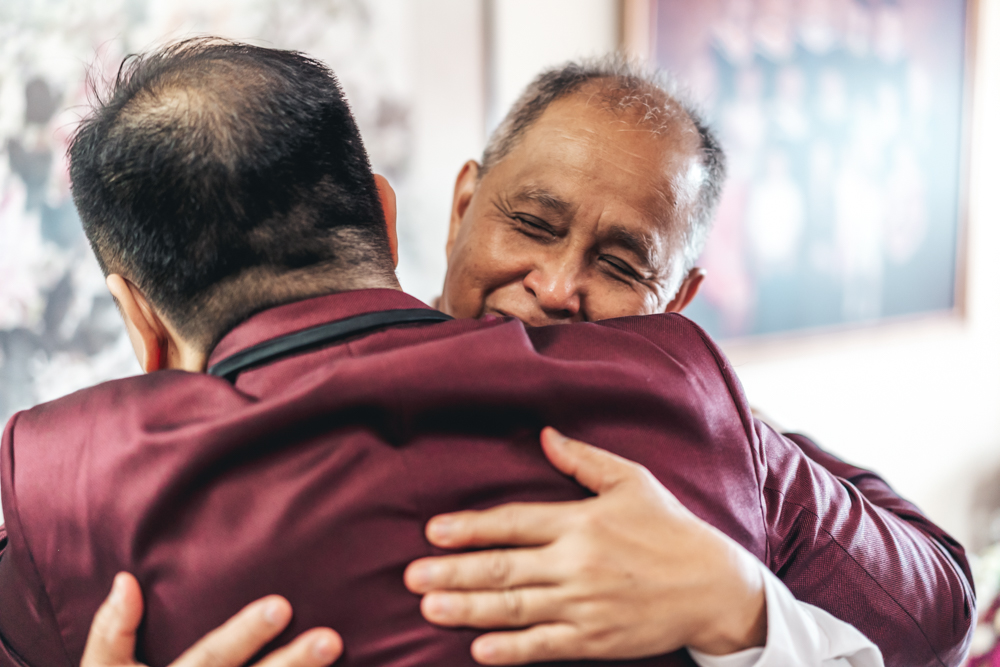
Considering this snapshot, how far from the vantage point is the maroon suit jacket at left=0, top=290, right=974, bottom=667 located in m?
0.62

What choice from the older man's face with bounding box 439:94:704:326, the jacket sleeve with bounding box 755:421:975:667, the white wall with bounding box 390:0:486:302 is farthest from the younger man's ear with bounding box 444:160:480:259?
the jacket sleeve with bounding box 755:421:975:667

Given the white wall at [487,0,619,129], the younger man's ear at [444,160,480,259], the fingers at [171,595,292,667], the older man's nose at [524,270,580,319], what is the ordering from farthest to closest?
the white wall at [487,0,619,129] < the younger man's ear at [444,160,480,259] < the older man's nose at [524,270,580,319] < the fingers at [171,595,292,667]

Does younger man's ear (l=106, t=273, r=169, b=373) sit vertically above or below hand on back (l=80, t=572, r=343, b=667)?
above

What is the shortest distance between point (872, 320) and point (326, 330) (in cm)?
267

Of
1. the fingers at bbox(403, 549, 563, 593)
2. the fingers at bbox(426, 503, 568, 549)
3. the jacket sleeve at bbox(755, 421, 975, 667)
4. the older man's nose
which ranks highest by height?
the older man's nose

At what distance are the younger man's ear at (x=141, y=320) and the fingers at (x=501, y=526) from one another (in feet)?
1.23

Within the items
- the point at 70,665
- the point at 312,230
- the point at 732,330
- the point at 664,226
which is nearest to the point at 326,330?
the point at 312,230

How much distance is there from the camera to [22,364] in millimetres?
1335

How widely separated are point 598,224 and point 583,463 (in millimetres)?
588

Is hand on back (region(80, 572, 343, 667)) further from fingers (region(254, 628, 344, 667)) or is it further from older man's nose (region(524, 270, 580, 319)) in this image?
older man's nose (region(524, 270, 580, 319))

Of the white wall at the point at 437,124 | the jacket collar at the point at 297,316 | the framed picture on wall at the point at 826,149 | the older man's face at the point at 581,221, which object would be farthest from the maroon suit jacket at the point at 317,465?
the framed picture on wall at the point at 826,149

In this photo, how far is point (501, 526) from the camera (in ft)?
2.13

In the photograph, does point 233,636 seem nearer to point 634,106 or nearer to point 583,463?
point 583,463

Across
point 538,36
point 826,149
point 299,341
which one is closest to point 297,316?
point 299,341
